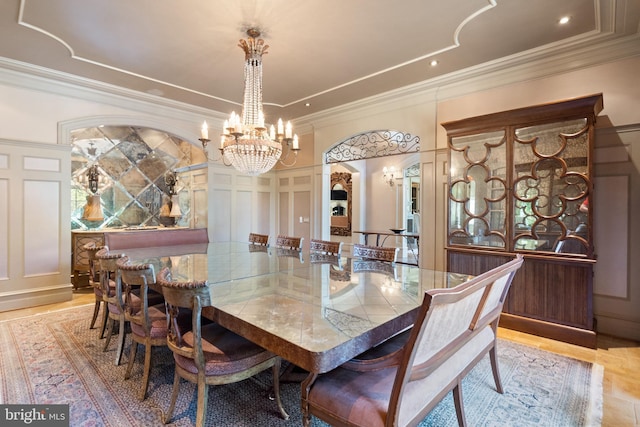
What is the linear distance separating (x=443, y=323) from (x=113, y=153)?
20.4 ft

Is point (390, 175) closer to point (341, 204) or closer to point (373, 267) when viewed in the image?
point (341, 204)

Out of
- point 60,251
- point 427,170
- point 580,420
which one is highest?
point 427,170

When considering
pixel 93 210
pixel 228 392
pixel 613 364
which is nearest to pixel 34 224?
pixel 93 210

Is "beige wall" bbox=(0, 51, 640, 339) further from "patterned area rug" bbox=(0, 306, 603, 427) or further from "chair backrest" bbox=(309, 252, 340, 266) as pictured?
"chair backrest" bbox=(309, 252, 340, 266)

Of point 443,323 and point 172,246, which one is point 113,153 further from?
point 443,323

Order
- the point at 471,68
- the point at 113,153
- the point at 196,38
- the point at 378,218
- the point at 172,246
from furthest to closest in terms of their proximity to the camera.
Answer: the point at 378,218, the point at 113,153, the point at 172,246, the point at 471,68, the point at 196,38

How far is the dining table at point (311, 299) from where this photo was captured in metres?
1.21

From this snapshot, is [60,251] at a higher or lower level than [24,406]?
higher

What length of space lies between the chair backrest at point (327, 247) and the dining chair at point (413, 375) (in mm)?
1847

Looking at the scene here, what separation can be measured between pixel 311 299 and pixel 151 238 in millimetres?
Answer: 3179

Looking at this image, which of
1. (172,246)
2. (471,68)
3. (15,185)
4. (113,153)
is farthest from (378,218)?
(15,185)

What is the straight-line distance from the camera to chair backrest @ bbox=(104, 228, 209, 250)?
359 centimetres

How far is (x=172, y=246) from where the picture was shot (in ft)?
→ 13.3

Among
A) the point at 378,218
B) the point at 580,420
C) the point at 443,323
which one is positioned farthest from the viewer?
the point at 378,218
